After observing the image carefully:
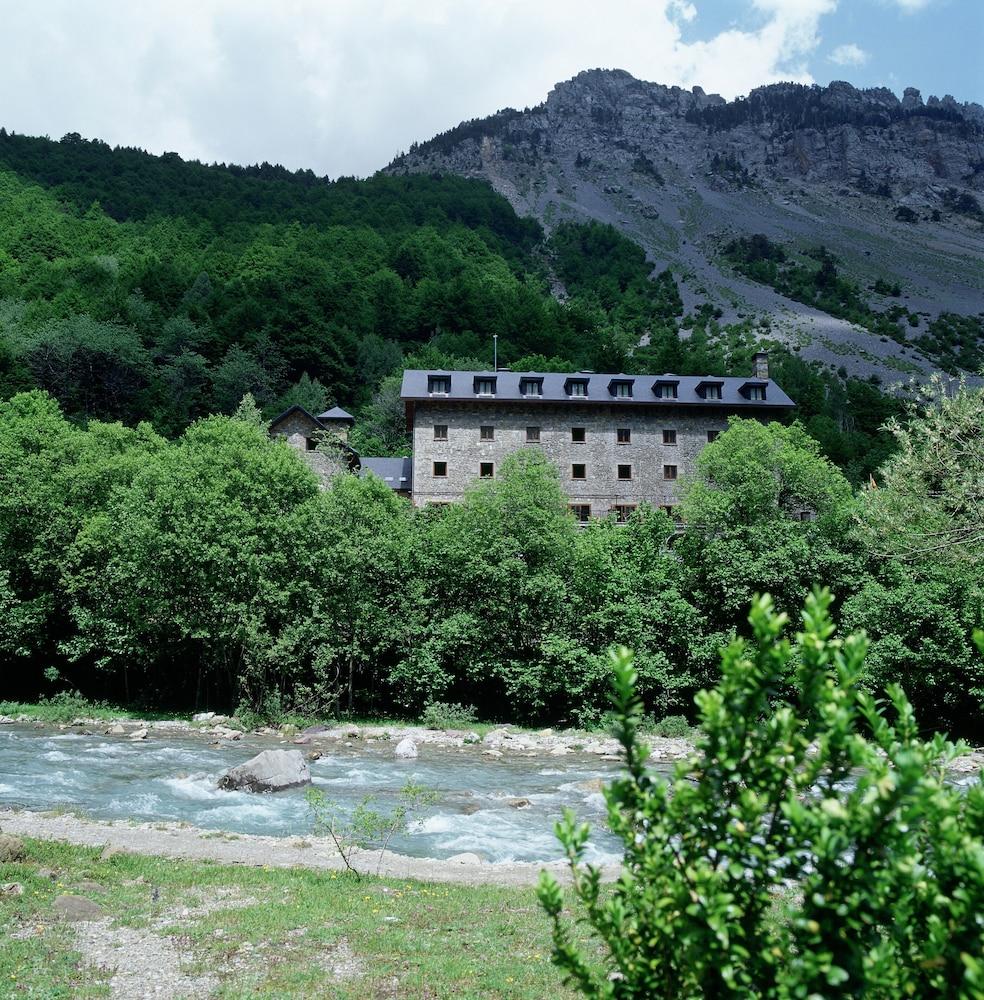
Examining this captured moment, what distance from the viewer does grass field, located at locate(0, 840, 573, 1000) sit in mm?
9383

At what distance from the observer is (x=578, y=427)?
59.0m

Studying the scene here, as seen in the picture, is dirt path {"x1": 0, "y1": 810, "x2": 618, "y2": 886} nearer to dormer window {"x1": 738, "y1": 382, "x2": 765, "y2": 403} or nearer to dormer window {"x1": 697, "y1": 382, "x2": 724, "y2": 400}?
dormer window {"x1": 697, "y1": 382, "x2": 724, "y2": 400}

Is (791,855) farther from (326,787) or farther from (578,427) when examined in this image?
(578,427)

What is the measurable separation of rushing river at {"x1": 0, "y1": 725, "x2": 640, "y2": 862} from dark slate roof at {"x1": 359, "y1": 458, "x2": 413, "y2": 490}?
96.3ft

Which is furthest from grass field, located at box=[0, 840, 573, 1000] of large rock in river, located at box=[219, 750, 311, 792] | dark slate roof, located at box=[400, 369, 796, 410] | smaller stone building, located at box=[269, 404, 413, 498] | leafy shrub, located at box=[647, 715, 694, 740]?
dark slate roof, located at box=[400, 369, 796, 410]

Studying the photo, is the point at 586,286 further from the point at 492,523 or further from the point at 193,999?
the point at 193,999

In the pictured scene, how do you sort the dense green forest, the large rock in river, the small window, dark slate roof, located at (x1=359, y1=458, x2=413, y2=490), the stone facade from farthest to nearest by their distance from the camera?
dark slate roof, located at (x1=359, y1=458, x2=413, y2=490)
the small window
the stone facade
the dense green forest
the large rock in river

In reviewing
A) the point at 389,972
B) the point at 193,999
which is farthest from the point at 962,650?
the point at 193,999

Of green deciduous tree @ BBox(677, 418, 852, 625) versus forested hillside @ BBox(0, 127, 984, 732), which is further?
green deciduous tree @ BBox(677, 418, 852, 625)

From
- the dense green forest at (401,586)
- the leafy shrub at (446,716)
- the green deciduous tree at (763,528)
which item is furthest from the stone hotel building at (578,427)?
the leafy shrub at (446,716)

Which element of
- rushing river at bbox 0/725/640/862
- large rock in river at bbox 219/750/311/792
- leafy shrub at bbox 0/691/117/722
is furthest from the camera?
leafy shrub at bbox 0/691/117/722

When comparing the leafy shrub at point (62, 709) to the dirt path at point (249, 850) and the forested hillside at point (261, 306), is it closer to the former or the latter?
the dirt path at point (249, 850)

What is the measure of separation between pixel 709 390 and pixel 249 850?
5098 centimetres

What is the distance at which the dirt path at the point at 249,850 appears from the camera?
1523cm
